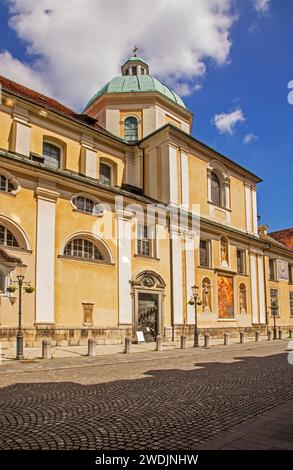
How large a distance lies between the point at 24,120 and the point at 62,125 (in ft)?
10.1

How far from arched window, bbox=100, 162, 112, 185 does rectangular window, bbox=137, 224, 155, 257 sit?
5522 mm

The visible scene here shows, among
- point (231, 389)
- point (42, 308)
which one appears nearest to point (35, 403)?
point (231, 389)

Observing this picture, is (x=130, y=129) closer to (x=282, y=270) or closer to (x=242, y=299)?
(x=242, y=299)

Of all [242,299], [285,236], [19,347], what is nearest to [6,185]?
[19,347]

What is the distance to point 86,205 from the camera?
24797mm

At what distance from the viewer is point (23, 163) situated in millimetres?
21359

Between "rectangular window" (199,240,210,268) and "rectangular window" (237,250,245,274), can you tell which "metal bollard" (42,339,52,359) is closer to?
"rectangular window" (199,240,210,268)

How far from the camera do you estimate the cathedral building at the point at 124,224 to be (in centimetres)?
2144

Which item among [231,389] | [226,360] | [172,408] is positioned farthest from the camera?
[226,360]

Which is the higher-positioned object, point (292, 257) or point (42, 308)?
point (292, 257)

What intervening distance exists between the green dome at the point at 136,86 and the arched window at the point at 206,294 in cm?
1633

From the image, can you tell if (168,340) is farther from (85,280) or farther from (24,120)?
(24,120)

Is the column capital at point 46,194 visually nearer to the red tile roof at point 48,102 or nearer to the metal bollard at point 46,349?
the red tile roof at point 48,102

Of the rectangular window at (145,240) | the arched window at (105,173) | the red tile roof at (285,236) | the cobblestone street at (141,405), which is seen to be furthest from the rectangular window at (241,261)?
the cobblestone street at (141,405)
